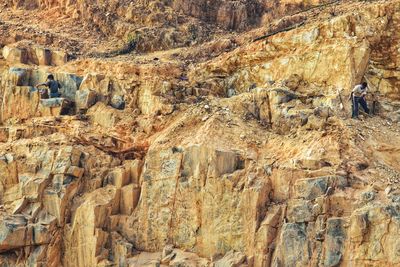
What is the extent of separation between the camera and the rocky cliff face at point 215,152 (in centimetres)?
1681

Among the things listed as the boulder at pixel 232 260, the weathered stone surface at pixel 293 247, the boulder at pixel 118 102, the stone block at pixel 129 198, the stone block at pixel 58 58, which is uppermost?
the stone block at pixel 58 58

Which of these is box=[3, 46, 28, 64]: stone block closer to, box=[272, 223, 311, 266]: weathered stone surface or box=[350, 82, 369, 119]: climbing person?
box=[350, 82, 369, 119]: climbing person

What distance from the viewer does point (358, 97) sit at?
19.2 metres

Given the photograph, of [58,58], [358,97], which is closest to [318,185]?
[358,97]

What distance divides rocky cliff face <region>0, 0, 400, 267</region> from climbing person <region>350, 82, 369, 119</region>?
24 centimetres

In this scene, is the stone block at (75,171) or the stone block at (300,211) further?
the stone block at (75,171)

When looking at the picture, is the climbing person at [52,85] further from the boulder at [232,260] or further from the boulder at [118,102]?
the boulder at [232,260]

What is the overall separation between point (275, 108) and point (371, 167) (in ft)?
12.1

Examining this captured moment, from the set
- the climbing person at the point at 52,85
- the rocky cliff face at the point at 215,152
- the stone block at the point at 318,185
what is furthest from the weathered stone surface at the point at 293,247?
the climbing person at the point at 52,85

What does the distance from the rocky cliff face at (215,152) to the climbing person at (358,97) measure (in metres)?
0.24

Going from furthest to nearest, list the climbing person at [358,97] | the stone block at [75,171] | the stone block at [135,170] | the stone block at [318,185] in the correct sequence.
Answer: the stone block at [135,170], the stone block at [75,171], the climbing person at [358,97], the stone block at [318,185]

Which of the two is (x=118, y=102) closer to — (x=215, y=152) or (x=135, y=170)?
(x=135, y=170)

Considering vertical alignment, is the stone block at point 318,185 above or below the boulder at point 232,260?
above

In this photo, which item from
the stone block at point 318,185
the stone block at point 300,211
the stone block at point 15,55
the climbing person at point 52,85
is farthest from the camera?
the stone block at point 15,55
